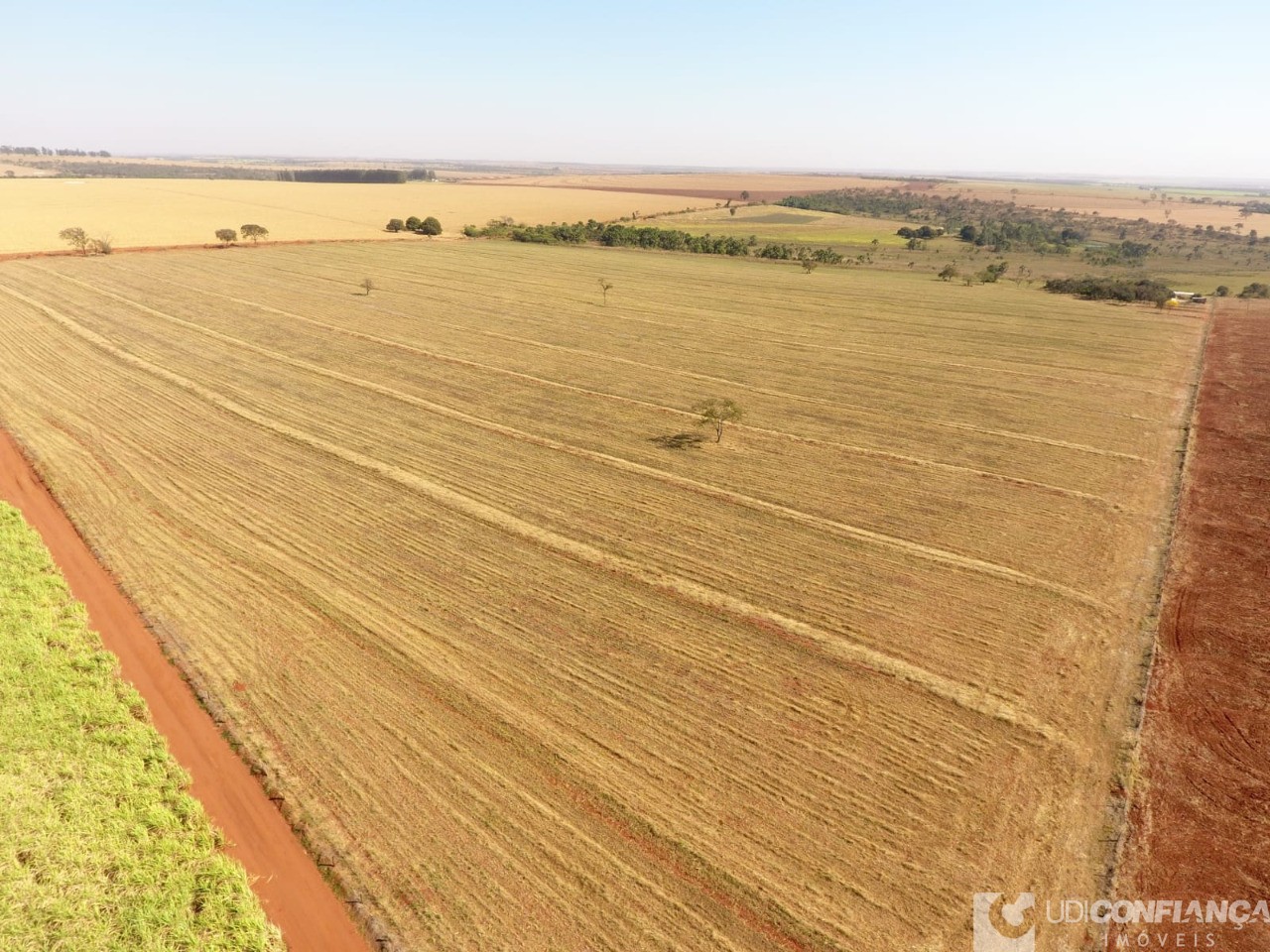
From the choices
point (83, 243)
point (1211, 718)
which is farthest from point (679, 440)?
point (83, 243)

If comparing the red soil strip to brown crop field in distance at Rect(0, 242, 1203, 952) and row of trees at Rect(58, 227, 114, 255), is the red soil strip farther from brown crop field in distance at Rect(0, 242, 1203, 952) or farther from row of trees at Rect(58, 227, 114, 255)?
row of trees at Rect(58, 227, 114, 255)

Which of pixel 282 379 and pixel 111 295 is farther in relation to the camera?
pixel 111 295

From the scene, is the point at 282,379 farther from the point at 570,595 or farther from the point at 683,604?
the point at 683,604

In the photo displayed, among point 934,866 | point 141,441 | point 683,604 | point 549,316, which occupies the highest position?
point 549,316

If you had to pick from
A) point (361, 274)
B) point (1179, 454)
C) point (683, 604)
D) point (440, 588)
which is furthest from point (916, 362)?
point (361, 274)

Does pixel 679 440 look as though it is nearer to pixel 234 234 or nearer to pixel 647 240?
pixel 647 240

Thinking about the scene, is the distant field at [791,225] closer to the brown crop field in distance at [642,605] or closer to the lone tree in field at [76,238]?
the brown crop field in distance at [642,605]

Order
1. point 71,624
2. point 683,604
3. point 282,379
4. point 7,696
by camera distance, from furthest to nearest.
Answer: point 282,379 → point 683,604 → point 71,624 → point 7,696
